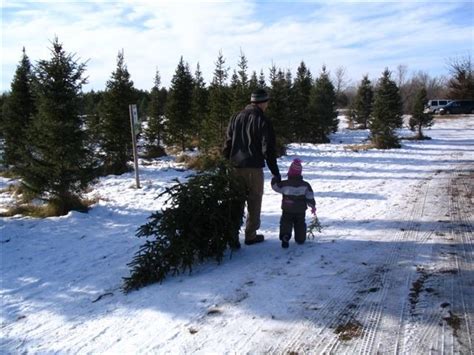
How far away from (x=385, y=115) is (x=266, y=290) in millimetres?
20862

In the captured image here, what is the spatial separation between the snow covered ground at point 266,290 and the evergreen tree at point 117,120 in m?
9.63

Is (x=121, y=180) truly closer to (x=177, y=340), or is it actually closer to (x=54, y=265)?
(x=54, y=265)

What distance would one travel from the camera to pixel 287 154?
A: 19.9 meters

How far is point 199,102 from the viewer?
84.8 feet

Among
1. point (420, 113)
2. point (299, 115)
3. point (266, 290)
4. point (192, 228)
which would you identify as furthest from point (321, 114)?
point (266, 290)

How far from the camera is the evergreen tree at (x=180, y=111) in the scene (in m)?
24.0

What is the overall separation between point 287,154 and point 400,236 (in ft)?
45.6

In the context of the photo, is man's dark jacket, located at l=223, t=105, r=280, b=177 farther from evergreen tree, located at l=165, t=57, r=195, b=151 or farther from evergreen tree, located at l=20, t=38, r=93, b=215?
evergreen tree, located at l=165, t=57, r=195, b=151

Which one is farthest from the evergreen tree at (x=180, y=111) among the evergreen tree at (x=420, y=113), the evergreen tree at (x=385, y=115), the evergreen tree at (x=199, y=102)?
the evergreen tree at (x=420, y=113)

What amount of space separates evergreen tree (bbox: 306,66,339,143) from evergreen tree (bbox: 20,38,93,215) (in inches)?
845

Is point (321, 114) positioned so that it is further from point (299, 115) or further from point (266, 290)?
point (266, 290)

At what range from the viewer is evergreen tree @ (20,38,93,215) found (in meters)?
9.55

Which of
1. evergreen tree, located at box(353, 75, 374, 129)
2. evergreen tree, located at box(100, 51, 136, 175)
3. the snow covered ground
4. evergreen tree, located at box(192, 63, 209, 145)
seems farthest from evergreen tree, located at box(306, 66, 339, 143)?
the snow covered ground

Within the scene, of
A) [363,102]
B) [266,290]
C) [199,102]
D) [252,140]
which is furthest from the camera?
[363,102]
